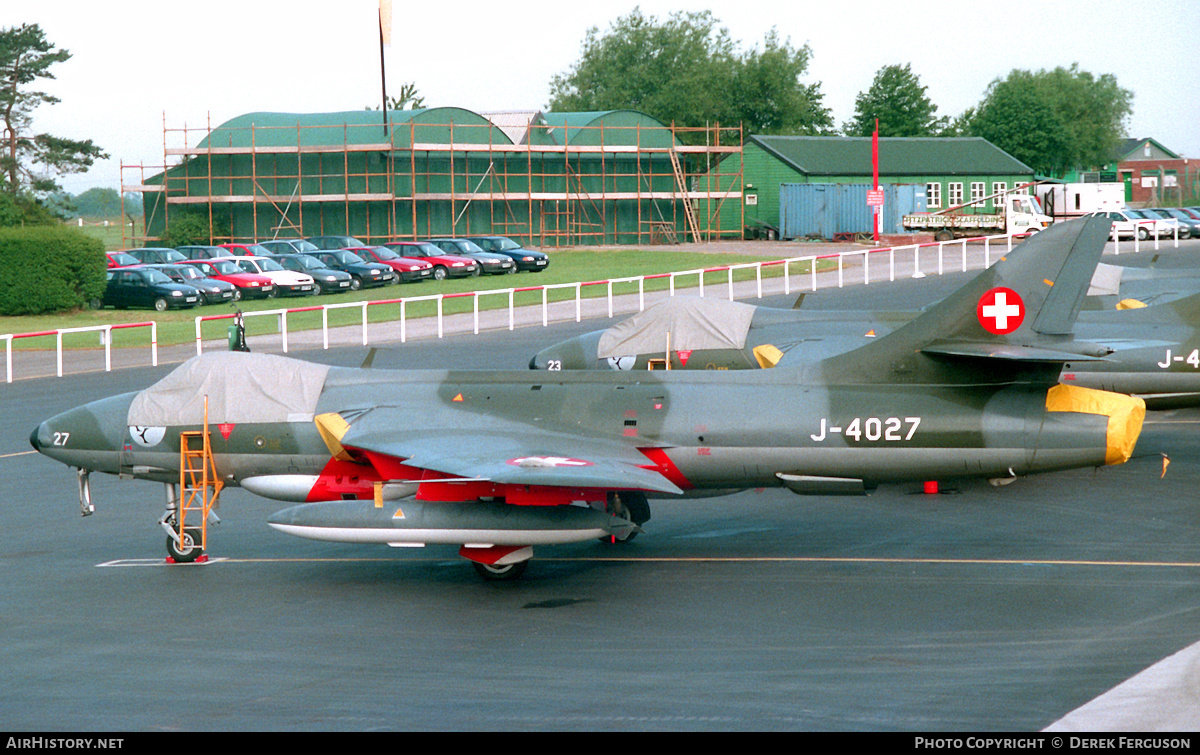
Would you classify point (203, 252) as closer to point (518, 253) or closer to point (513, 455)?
point (518, 253)

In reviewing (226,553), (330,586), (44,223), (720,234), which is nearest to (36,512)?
(226,553)

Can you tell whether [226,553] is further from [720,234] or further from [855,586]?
[720,234]

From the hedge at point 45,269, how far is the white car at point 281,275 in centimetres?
612

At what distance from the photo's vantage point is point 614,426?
48.9 ft

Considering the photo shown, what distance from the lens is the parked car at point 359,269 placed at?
56.5 metres

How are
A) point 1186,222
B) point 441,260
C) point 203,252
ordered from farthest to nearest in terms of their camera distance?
point 1186,222 < point 203,252 < point 441,260

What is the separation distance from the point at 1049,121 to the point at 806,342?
4060 inches

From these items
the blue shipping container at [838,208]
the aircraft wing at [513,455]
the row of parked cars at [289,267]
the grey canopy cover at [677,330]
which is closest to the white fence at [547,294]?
the row of parked cars at [289,267]

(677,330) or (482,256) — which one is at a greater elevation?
(482,256)

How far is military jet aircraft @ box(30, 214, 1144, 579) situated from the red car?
37643mm

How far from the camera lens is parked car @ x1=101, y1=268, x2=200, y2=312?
50375mm

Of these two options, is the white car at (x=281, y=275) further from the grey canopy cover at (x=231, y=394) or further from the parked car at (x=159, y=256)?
the grey canopy cover at (x=231, y=394)

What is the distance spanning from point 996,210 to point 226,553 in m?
69.8

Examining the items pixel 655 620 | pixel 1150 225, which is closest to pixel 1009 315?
pixel 655 620
